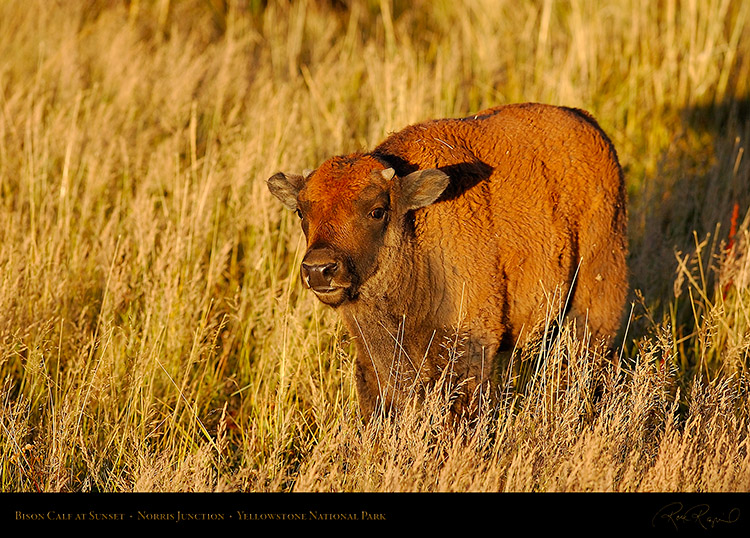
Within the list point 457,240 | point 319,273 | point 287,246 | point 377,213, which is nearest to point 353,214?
point 377,213

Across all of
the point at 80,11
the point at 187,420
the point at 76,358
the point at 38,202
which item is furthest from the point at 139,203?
the point at 80,11

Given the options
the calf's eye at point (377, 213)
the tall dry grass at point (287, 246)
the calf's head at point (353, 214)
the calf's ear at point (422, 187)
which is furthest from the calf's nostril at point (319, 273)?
the tall dry grass at point (287, 246)

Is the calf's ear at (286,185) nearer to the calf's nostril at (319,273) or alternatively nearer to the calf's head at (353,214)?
the calf's head at (353,214)

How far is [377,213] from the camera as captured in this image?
524cm

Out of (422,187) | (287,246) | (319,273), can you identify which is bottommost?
(287,246)

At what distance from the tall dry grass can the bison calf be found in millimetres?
375

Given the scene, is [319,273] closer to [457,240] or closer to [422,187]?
[422,187]

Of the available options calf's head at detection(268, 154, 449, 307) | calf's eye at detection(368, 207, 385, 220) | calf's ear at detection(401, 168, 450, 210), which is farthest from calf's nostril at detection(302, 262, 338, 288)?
calf's ear at detection(401, 168, 450, 210)

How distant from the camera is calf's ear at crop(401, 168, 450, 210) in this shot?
17.0 ft

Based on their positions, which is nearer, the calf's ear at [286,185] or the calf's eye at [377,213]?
the calf's eye at [377,213]

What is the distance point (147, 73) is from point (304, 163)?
2.81 meters

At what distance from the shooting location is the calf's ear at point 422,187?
5.17 meters

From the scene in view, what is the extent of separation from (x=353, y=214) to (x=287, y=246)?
2.36 meters

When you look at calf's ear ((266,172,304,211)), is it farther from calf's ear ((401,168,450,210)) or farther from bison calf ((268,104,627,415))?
calf's ear ((401,168,450,210))
